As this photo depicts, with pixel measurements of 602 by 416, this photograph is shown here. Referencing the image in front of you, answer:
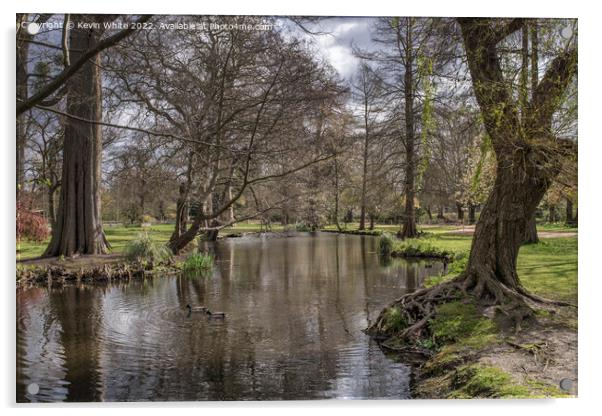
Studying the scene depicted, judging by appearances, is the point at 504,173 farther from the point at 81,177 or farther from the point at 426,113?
the point at 81,177

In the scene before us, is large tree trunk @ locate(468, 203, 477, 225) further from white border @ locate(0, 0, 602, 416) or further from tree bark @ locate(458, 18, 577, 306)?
white border @ locate(0, 0, 602, 416)

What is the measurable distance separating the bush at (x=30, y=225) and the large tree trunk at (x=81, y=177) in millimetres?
333

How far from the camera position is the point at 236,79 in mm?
7148

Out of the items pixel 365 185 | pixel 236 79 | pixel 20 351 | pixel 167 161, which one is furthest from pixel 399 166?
pixel 20 351

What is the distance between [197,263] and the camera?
353 inches

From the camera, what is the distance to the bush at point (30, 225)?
5.22 meters

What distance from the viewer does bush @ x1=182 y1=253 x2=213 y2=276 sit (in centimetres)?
882

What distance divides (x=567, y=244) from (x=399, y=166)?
2126mm

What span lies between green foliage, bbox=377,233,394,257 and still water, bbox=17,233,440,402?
0.11 meters

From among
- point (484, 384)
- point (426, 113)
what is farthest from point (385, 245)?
point (484, 384)

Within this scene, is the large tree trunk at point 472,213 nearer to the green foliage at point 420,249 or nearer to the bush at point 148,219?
the green foliage at point 420,249

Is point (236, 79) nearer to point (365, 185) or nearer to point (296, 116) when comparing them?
point (296, 116)

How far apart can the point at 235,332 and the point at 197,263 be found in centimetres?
356

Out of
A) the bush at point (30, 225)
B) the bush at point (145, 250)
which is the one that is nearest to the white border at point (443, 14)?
the bush at point (30, 225)
